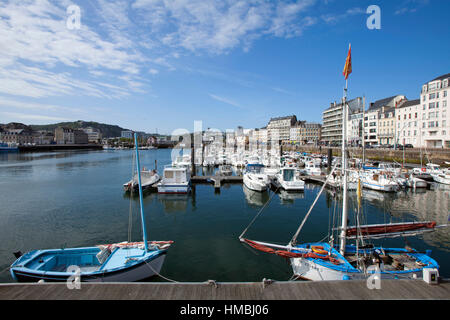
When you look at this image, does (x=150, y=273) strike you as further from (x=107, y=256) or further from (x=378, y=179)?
(x=378, y=179)

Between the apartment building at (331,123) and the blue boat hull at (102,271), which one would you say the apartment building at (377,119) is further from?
the blue boat hull at (102,271)

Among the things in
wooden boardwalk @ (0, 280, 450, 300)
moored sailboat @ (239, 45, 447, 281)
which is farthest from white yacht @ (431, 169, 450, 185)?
wooden boardwalk @ (0, 280, 450, 300)

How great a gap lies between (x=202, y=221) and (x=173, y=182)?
486 inches

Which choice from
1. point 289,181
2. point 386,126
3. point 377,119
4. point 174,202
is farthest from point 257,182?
point 377,119

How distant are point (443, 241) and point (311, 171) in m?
28.0

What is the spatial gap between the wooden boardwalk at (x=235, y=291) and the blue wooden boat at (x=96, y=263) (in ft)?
6.45

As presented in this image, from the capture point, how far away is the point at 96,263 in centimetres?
1167

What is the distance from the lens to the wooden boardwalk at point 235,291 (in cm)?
722

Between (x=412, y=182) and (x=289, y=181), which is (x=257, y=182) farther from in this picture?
(x=412, y=182)

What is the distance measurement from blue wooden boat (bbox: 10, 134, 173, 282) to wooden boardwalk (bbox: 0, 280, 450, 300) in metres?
1.96
